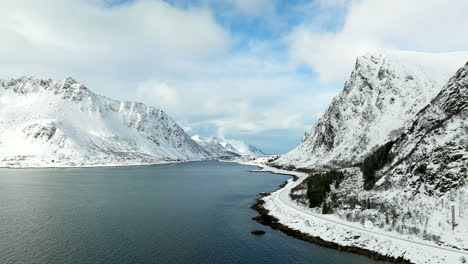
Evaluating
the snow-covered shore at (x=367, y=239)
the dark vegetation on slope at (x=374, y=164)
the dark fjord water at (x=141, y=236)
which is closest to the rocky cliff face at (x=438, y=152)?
the dark vegetation on slope at (x=374, y=164)

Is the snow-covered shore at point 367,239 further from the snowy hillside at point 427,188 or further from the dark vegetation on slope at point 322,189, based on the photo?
the dark vegetation on slope at point 322,189

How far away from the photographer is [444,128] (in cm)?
5162

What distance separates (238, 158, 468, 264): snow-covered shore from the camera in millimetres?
34188

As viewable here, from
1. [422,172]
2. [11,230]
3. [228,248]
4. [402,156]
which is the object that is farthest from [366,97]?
[11,230]

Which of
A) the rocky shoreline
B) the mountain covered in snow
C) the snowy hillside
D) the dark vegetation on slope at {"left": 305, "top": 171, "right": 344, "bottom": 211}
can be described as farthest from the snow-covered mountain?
the rocky shoreline

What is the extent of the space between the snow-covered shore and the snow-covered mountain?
9543 cm

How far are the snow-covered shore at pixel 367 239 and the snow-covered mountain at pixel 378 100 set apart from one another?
95434 mm

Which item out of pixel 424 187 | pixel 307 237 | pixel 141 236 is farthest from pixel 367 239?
pixel 141 236

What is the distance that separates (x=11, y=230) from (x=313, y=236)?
4878cm

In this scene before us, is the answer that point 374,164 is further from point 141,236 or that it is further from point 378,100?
point 378,100

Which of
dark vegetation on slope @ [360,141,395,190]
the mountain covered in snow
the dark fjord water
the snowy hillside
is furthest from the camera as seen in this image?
dark vegetation on slope @ [360,141,395,190]

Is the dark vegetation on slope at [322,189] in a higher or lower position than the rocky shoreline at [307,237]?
higher

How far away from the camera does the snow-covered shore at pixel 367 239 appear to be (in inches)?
1346

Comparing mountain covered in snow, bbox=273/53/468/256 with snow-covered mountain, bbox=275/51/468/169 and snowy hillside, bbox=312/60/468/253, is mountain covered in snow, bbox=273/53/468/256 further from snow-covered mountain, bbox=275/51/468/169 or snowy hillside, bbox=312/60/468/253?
snow-covered mountain, bbox=275/51/468/169
